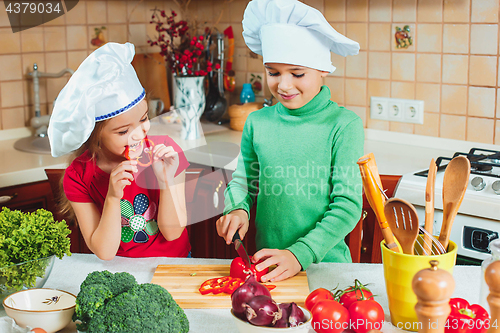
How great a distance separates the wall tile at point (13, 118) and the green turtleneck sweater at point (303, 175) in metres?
1.41

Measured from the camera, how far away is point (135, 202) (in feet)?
3.88

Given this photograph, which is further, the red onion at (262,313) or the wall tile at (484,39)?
the wall tile at (484,39)

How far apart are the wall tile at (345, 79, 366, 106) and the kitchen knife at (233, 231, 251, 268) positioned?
1.24 m

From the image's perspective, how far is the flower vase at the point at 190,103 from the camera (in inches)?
82.7

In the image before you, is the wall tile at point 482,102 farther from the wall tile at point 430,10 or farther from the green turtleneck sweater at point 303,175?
the green turtleneck sweater at point 303,175

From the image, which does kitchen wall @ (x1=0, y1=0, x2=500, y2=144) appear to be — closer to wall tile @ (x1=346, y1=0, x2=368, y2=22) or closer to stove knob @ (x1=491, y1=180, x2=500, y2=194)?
wall tile @ (x1=346, y1=0, x2=368, y2=22)

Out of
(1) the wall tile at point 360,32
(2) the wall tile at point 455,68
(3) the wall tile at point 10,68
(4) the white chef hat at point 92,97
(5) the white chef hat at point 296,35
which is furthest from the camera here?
(3) the wall tile at point 10,68

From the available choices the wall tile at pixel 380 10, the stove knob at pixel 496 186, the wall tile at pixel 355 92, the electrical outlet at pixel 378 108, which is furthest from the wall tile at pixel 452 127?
the stove knob at pixel 496 186

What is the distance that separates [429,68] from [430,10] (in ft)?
0.70

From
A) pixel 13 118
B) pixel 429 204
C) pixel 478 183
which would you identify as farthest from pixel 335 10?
pixel 429 204

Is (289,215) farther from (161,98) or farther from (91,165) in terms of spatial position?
(161,98)

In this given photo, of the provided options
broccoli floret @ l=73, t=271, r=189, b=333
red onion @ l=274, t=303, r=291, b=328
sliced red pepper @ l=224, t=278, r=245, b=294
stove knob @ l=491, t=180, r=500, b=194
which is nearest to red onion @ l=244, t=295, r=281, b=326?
red onion @ l=274, t=303, r=291, b=328

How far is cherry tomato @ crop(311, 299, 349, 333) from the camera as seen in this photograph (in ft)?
2.26

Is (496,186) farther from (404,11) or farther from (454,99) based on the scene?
(404,11)
